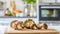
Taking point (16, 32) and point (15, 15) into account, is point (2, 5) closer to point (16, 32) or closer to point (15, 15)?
point (15, 15)

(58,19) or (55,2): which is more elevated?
(55,2)

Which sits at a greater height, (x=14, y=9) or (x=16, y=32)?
(x=14, y=9)

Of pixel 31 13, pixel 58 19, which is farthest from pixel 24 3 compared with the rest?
pixel 58 19

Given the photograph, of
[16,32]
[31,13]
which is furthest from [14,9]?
[16,32]

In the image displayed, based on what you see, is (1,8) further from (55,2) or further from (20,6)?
(55,2)

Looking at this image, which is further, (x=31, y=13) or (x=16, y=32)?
(x=31, y=13)

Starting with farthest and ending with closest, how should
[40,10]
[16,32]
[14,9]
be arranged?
[14,9]
[40,10]
[16,32]

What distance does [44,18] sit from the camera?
3477 mm

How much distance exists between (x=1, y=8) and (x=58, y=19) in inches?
57.3

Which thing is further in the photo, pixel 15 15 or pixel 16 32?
pixel 15 15

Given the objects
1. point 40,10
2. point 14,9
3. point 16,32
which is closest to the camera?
point 16,32

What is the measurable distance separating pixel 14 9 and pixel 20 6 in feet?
0.59

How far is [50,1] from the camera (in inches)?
138

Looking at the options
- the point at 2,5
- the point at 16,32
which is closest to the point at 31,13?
the point at 2,5
